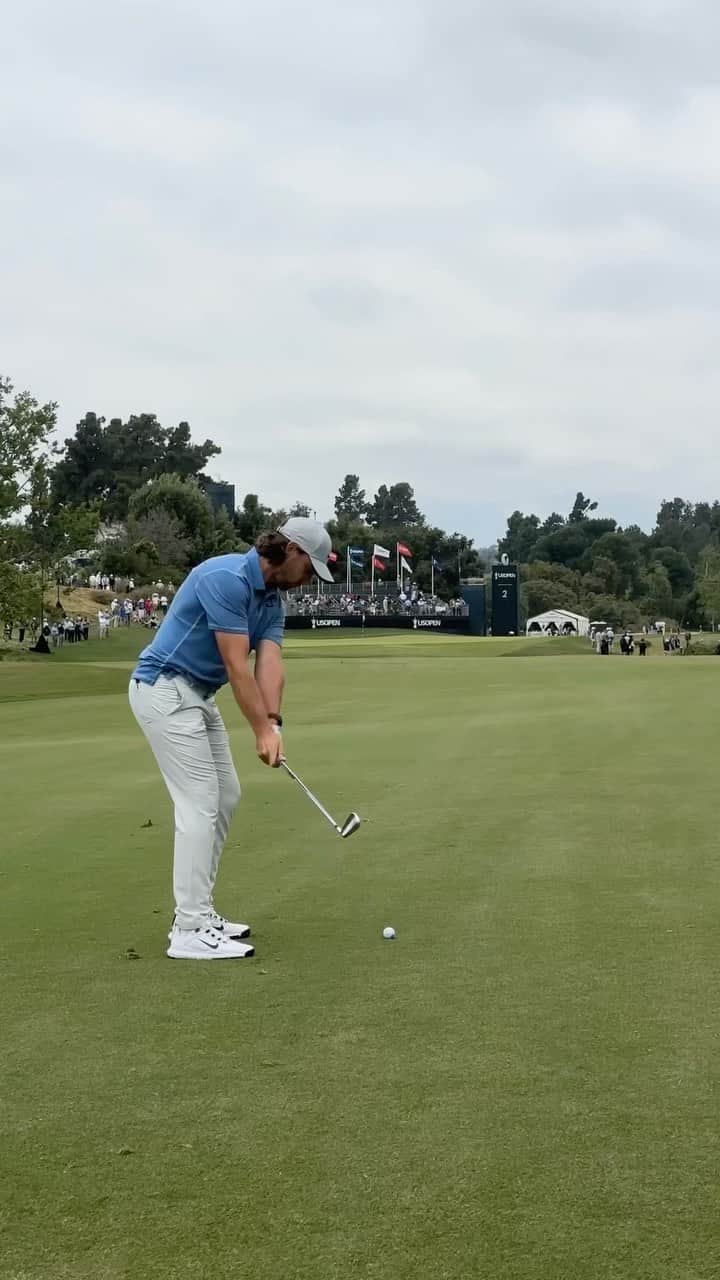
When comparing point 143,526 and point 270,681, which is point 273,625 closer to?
point 270,681

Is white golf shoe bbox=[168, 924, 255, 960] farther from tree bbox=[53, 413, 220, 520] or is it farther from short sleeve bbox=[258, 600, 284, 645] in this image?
tree bbox=[53, 413, 220, 520]

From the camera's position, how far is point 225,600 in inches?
297

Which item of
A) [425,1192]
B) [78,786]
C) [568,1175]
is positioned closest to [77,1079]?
[425,1192]

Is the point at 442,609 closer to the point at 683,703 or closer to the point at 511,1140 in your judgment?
the point at 683,703

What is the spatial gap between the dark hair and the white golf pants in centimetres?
92

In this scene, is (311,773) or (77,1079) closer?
(77,1079)

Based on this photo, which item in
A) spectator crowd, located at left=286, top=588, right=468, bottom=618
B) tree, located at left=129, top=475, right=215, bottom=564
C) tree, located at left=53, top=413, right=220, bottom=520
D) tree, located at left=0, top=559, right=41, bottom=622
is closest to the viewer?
tree, located at left=0, top=559, right=41, bottom=622

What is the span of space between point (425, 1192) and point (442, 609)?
392 ft

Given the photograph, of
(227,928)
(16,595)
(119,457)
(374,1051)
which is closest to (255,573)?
(227,928)

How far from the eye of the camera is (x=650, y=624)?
18425 cm

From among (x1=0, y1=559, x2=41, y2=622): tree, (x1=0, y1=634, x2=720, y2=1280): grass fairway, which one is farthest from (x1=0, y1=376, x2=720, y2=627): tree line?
(x1=0, y1=634, x2=720, y2=1280): grass fairway

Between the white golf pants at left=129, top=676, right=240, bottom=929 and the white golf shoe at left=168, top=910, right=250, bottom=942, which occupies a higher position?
the white golf pants at left=129, top=676, right=240, bottom=929

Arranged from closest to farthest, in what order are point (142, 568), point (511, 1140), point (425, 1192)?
point (425, 1192) < point (511, 1140) < point (142, 568)

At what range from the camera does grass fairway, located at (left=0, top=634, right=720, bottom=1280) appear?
406cm
